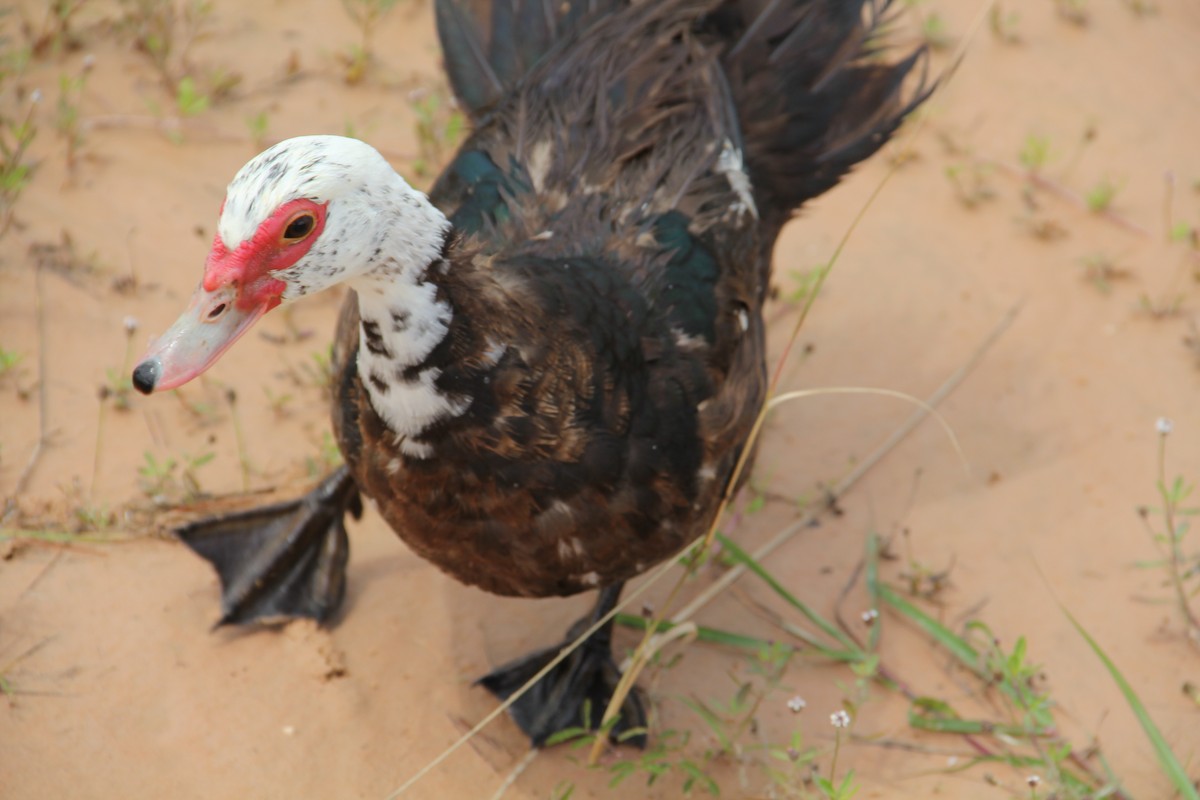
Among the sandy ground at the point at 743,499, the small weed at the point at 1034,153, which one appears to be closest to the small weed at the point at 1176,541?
the sandy ground at the point at 743,499

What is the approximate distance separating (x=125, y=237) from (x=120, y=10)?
3.68 ft

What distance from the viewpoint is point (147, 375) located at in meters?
1.98

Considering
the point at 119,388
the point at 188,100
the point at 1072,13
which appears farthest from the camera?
the point at 1072,13

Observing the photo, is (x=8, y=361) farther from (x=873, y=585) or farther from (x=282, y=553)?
(x=873, y=585)

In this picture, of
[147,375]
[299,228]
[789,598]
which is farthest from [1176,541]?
[147,375]

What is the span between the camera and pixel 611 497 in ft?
8.41

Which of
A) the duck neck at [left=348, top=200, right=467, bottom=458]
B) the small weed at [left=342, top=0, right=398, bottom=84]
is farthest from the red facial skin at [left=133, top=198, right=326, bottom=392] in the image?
the small weed at [left=342, top=0, right=398, bottom=84]

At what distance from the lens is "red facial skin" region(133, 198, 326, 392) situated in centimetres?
200

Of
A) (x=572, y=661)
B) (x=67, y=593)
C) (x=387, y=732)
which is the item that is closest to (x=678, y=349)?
(x=572, y=661)

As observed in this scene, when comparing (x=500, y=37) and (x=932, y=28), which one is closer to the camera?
(x=500, y=37)

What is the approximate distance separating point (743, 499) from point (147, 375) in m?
2.08

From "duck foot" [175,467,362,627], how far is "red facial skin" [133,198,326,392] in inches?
47.5

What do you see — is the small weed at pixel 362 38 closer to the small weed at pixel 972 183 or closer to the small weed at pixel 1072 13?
the small weed at pixel 972 183

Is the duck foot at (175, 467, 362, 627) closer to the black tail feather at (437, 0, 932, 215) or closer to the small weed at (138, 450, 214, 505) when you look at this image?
the small weed at (138, 450, 214, 505)
